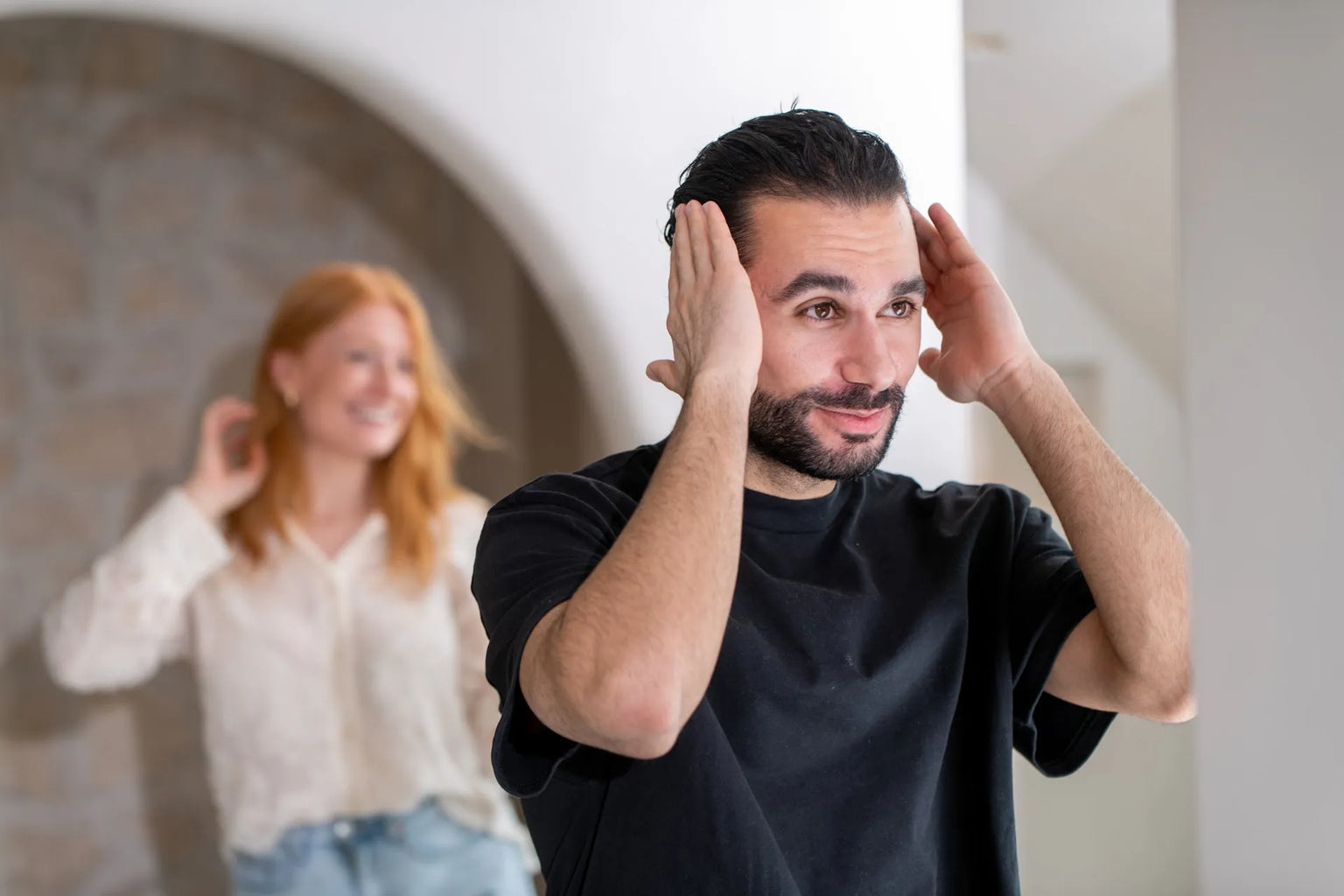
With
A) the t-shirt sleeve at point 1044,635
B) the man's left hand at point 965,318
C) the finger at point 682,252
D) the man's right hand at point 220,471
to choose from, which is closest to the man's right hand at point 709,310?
the finger at point 682,252

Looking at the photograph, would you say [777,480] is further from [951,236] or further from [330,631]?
[330,631]

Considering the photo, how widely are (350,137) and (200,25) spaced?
5.51ft

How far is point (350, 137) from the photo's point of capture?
351 cm

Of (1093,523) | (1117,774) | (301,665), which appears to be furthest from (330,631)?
(1117,774)

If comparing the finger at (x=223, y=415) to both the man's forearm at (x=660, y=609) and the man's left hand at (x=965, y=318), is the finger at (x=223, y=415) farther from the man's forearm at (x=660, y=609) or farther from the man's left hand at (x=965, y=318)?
the man's forearm at (x=660, y=609)

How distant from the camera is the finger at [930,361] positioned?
1438mm

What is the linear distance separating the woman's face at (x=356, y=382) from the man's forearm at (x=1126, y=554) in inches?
60.1

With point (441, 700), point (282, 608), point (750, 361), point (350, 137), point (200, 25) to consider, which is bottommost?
point (441, 700)

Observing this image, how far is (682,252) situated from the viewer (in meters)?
1.27

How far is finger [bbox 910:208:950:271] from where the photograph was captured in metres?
1.43

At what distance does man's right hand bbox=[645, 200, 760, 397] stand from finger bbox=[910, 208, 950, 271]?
269 millimetres

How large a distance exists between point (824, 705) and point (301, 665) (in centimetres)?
139

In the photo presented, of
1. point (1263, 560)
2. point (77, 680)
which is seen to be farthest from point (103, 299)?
point (1263, 560)

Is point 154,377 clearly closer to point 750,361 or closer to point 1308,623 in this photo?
point 750,361
